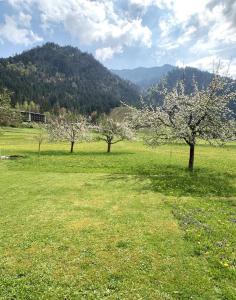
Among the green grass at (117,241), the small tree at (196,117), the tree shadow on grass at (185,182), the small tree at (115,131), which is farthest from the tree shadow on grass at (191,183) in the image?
the small tree at (115,131)

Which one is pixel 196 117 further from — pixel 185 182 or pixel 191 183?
pixel 191 183

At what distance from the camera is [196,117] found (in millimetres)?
34969

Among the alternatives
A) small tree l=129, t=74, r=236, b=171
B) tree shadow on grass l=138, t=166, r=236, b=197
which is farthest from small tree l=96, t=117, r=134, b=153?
small tree l=129, t=74, r=236, b=171

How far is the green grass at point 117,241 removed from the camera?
11.5m

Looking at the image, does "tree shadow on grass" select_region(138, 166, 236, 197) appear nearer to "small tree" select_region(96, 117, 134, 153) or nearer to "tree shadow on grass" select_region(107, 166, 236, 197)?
"tree shadow on grass" select_region(107, 166, 236, 197)

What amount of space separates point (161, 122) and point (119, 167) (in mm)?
8970

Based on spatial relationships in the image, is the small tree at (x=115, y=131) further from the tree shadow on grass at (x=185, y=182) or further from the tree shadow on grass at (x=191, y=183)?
the tree shadow on grass at (x=191, y=183)

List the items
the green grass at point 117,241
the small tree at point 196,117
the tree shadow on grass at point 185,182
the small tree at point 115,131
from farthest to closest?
the small tree at point 115,131 < the small tree at point 196,117 < the tree shadow on grass at point 185,182 < the green grass at point 117,241

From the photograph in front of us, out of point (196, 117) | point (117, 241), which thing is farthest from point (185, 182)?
point (117, 241)

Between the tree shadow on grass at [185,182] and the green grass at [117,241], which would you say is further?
the tree shadow on grass at [185,182]

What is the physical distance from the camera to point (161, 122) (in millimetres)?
36938

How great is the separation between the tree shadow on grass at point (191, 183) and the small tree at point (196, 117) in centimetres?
383

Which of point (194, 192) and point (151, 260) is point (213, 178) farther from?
point (151, 260)

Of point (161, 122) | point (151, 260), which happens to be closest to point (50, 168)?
point (161, 122)
